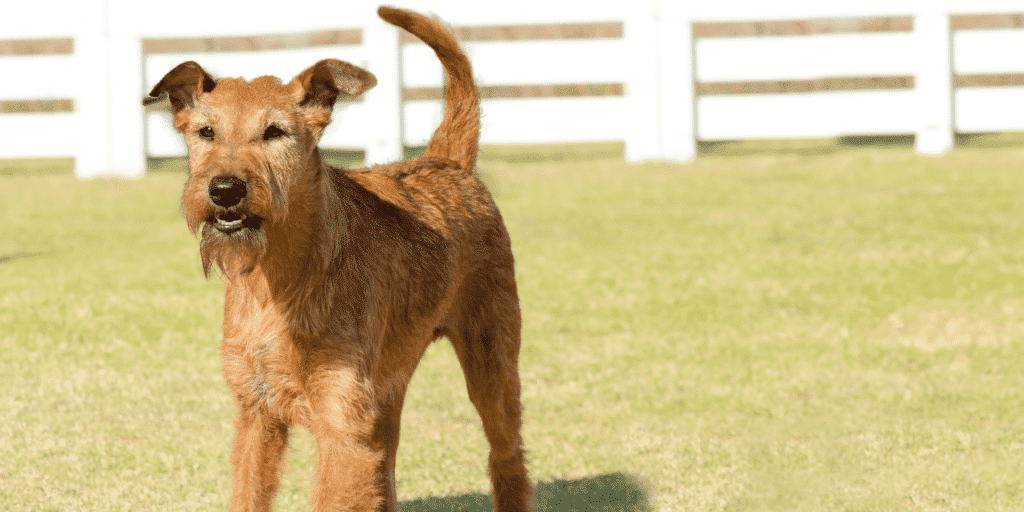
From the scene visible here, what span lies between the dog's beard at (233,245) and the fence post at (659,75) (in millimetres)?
12966

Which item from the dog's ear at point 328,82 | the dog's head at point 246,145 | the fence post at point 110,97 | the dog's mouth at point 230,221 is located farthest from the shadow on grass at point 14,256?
the dog's mouth at point 230,221

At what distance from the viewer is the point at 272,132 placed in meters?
3.98

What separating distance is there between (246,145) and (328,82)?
48 cm

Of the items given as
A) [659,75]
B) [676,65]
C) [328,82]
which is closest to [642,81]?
[659,75]

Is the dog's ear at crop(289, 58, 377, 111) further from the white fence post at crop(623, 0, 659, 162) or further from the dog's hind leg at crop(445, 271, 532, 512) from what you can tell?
the white fence post at crop(623, 0, 659, 162)

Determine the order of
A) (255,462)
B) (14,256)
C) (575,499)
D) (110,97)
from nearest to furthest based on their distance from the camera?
(255,462) → (575,499) → (14,256) → (110,97)

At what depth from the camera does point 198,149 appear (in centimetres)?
396

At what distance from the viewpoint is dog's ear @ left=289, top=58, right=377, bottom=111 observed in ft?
13.6

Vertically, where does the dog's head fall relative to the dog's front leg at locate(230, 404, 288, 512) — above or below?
above

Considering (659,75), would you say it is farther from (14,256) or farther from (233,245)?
(233,245)

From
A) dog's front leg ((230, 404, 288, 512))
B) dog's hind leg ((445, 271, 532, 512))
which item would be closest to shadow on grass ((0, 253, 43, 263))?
dog's hind leg ((445, 271, 532, 512))

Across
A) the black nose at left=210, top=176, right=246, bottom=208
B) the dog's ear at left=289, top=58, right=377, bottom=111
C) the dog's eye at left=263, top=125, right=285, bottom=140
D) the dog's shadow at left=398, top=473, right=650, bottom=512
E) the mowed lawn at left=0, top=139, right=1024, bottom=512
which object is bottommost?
the dog's shadow at left=398, top=473, right=650, bottom=512

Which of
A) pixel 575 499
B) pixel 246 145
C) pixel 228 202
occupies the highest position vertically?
pixel 246 145

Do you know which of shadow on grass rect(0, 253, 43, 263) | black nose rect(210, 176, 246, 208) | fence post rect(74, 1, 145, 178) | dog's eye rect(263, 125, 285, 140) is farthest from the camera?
fence post rect(74, 1, 145, 178)
